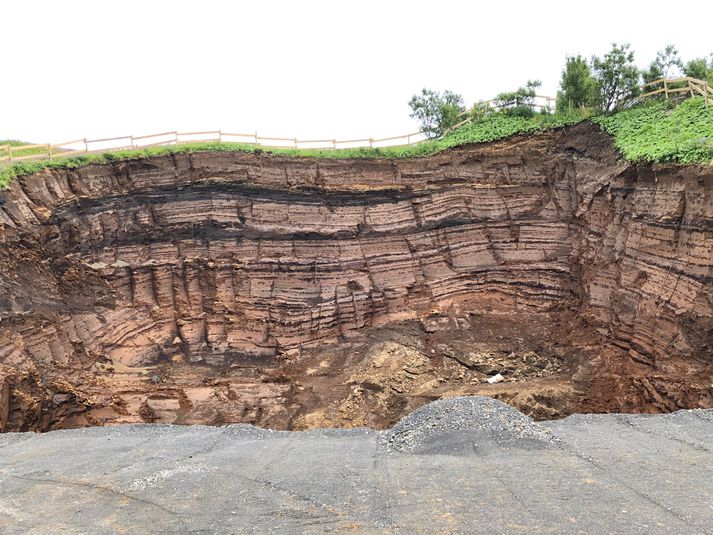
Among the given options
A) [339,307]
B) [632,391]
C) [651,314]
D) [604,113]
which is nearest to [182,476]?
[339,307]

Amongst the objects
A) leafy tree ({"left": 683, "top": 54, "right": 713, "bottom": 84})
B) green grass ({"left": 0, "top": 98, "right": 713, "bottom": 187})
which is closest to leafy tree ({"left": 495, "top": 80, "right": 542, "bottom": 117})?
green grass ({"left": 0, "top": 98, "right": 713, "bottom": 187})

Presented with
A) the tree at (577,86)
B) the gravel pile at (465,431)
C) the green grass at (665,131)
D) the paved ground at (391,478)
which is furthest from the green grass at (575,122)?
the gravel pile at (465,431)

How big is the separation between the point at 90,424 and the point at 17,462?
491 centimetres

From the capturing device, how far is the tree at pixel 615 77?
68.0ft

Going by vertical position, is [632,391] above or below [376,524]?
below

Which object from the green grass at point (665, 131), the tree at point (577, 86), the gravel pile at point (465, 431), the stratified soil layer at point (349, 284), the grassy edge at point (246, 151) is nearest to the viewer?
the gravel pile at point (465, 431)

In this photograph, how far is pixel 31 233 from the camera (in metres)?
16.2

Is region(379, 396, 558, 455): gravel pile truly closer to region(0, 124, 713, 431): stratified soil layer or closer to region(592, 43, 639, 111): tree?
region(0, 124, 713, 431): stratified soil layer

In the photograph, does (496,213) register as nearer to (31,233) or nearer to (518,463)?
(518,463)

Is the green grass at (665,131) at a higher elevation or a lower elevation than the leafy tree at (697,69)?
lower

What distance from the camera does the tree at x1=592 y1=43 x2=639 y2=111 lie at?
2072cm

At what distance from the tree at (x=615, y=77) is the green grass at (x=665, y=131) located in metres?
2.17

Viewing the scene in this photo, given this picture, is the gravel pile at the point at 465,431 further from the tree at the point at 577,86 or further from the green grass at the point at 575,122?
the tree at the point at 577,86

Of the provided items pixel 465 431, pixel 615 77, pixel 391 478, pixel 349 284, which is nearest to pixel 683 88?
pixel 615 77
